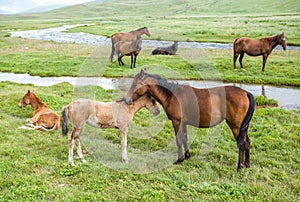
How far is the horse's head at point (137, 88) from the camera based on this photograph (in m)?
7.83

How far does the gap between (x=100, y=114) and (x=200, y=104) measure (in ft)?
8.50

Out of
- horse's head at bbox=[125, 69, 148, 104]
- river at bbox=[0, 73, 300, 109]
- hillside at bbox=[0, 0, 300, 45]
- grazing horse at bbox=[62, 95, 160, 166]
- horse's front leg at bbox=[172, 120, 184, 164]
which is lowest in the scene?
river at bbox=[0, 73, 300, 109]

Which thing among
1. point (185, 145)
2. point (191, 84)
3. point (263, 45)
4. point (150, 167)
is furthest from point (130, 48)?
point (150, 167)

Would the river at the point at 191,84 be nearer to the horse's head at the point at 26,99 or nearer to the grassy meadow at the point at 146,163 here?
the grassy meadow at the point at 146,163

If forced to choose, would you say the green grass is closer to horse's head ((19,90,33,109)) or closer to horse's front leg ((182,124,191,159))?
horse's front leg ((182,124,191,159))

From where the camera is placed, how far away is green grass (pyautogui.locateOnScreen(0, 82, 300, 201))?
6410 millimetres

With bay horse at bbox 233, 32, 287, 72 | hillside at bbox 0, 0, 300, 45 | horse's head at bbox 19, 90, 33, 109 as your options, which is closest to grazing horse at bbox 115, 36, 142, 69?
bay horse at bbox 233, 32, 287, 72

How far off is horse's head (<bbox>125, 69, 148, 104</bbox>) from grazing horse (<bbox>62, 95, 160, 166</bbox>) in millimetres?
223

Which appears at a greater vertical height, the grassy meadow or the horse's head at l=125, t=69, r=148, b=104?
the horse's head at l=125, t=69, r=148, b=104

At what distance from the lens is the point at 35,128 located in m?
10.4

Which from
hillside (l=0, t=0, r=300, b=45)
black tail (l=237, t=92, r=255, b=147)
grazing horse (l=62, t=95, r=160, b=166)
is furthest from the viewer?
hillside (l=0, t=0, r=300, b=45)

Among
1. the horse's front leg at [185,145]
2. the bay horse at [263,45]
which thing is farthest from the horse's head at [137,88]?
the bay horse at [263,45]

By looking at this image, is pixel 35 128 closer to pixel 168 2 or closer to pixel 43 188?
pixel 43 188

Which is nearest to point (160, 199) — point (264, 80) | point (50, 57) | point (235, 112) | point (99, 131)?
point (235, 112)
